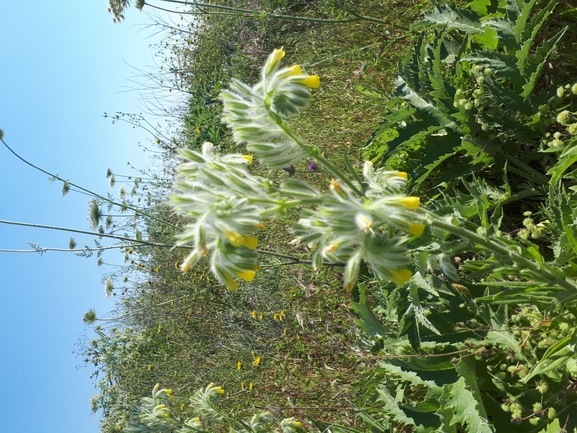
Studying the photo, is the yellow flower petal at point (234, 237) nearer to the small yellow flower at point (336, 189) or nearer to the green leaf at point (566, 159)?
the small yellow flower at point (336, 189)

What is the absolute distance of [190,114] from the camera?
8.64 m

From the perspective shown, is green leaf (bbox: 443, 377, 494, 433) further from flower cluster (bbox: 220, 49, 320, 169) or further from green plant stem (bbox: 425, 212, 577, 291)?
flower cluster (bbox: 220, 49, 320, 169)

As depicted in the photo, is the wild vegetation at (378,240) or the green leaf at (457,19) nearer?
the wild vegetation at (378,240)

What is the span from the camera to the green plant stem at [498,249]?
5.29ft

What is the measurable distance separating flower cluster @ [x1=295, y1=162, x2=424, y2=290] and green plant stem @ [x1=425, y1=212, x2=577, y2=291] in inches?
7.4

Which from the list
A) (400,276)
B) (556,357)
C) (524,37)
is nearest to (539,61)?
(524,37)

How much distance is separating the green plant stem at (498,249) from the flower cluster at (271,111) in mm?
502

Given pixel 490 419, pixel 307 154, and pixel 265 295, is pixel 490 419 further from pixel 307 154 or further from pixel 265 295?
pixel 265 295

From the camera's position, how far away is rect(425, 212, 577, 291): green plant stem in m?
1.61

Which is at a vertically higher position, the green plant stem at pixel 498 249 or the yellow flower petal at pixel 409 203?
the yellow flower petal at pixel 409 203

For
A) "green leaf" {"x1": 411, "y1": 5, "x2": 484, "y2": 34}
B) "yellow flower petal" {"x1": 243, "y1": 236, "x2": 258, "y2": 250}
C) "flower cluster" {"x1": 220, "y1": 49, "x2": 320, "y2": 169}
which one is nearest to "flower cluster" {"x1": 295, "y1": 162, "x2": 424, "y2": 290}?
"yellow flower petal" {"x1": 243, "y1": 236, "x2": 258, "y2": 250}

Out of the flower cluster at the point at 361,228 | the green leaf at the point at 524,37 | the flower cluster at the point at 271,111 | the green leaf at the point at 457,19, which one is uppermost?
the green leaf at the point at 457,19

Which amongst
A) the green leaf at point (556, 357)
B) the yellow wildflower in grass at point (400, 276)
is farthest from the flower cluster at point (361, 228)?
the green leaf at point (556, 357)

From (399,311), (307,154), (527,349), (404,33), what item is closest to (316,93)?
(404,33)
